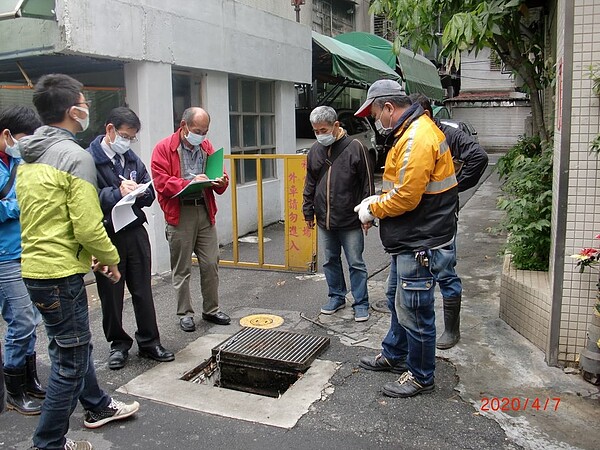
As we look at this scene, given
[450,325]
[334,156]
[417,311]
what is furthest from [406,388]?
[334,156]

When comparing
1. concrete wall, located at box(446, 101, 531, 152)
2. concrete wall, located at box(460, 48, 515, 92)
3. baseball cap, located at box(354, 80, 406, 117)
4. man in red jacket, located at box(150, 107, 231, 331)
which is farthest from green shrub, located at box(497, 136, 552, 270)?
concrete wall, located at box(460, 48, 515, 92)

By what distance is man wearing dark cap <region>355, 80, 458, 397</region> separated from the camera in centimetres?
331

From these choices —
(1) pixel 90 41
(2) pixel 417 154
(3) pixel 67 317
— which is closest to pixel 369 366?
(2) pixel 417 154

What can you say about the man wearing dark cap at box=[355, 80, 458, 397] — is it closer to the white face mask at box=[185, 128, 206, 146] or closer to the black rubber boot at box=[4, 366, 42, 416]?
the white face mask at box=[185, 128, 206, 146]

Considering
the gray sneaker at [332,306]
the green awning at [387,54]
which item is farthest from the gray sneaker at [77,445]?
the green awning at [387,54]

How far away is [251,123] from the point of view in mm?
8984

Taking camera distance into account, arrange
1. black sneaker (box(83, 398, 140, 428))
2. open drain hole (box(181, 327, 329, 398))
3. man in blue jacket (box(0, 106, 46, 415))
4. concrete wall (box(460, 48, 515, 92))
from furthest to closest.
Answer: concrete wall (box(460, 48, 515, 92))
open drain hole (box(181, 327, 329, 398))
man in blue jacket (box(0, 106, 46, 415))
black sneaker (box(83, 398, 140, 428))

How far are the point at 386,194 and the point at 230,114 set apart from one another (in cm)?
535

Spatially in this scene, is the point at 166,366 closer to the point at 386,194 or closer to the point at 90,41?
the point at 386,194

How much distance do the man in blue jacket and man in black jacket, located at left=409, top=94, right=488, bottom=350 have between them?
2789 millimetres

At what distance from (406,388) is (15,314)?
8.11 feet

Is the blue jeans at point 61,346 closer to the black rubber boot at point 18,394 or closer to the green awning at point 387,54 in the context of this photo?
the black rubber boot at point 18,394

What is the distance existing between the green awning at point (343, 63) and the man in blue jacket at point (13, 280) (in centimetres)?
803
